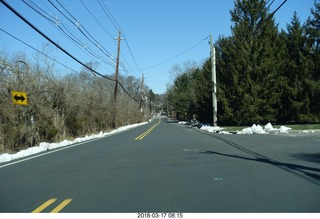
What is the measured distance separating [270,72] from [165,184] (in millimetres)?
28935

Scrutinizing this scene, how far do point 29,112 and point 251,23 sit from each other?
2620 cm

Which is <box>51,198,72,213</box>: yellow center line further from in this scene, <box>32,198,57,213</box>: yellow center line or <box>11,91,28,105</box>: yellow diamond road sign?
<box>11,91,28,105</box>: yellow diamond road sign

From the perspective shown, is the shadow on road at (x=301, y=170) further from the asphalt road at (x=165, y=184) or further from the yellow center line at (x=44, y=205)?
the yellow center line at (x=44, y=205)

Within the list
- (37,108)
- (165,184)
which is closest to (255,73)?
A: (37,108)

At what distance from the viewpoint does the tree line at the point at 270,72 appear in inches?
1342

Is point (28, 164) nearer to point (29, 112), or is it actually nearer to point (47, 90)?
point (29, 112)

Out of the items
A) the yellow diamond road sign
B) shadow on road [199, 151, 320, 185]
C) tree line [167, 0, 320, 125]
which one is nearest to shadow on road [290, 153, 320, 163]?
shadow on road [199, 151, 320, 185]

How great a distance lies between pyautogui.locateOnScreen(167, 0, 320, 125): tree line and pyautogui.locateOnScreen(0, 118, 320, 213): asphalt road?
22.4 meters

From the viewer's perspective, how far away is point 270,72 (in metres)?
34.4

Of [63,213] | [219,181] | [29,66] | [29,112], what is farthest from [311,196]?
[29,66]

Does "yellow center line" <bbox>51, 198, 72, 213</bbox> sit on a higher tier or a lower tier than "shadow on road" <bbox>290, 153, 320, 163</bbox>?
lower

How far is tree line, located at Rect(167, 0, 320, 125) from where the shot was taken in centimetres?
3409

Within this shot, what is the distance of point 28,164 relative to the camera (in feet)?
40.0

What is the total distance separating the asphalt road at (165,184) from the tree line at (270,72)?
22.4 m
